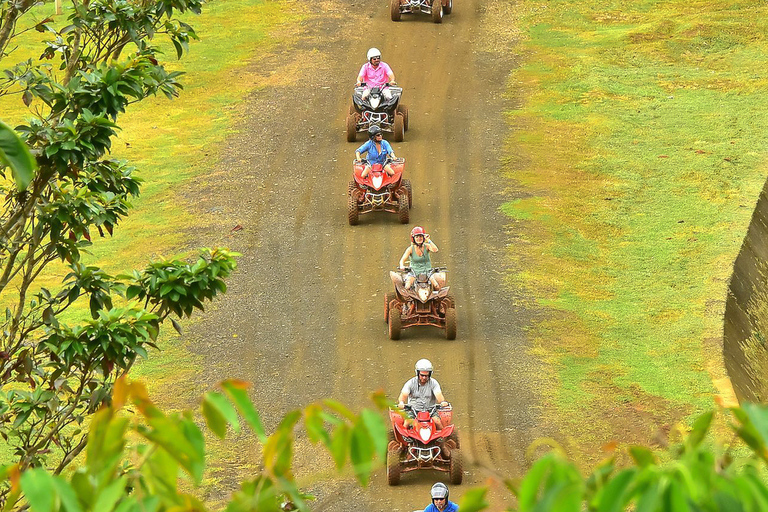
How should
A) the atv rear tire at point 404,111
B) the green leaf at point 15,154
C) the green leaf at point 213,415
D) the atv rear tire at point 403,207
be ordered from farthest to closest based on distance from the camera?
the atv rear tire at point 404,111, the atv rear tire at point 403,207, the green leaf at point 15,154, the green leaf at point 213,415

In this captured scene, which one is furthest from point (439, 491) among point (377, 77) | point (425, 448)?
point (377, 77)

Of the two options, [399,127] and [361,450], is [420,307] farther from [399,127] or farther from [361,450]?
[361,450]

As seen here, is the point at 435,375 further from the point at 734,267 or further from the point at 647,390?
the point at 734,267

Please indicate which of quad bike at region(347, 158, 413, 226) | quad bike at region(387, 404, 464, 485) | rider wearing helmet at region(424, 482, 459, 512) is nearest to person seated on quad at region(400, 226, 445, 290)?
quad bike at region(347, 158, 413, 226)

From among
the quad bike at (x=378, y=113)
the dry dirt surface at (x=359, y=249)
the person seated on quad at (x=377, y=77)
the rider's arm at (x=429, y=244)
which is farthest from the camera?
the quad bike at (x=378, y=113)

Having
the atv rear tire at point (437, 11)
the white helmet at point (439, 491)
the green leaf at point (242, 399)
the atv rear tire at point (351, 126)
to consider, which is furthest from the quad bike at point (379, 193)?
the green leaf at point (242, 399)

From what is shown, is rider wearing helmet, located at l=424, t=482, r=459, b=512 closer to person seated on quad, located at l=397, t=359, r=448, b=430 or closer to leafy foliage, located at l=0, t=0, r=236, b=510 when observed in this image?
person seated on quad, located at l=397, t=359, r=448, b=430

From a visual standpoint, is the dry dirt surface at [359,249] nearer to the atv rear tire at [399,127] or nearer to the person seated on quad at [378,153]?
the atv rear tire at [399,127]
